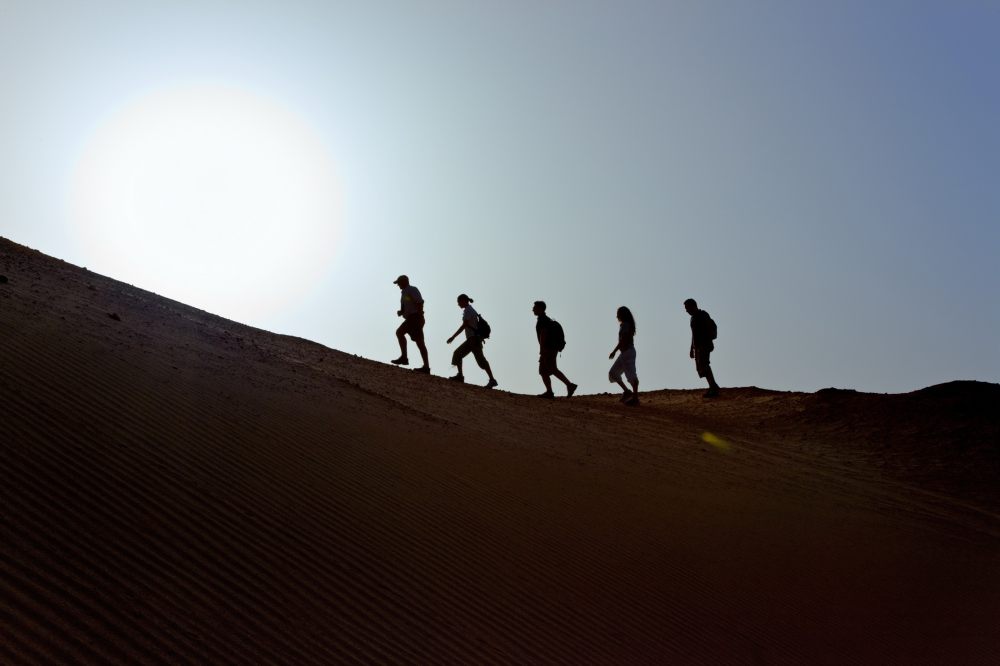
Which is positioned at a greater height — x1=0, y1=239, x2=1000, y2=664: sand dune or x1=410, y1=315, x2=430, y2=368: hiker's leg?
x1=410, y1=315, x2=430, y2=368: hiker's leg

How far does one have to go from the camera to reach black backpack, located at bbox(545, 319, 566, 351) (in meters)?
17.8

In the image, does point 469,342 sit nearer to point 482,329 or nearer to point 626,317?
point 482,329

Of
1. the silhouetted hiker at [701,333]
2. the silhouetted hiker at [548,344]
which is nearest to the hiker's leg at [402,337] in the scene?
the silhouetted hiker at [548,344]

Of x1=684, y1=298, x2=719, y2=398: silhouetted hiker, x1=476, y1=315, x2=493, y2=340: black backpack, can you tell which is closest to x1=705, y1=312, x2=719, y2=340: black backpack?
x1=684, y1=298, x2=719, y2=398: silhouetted hiker

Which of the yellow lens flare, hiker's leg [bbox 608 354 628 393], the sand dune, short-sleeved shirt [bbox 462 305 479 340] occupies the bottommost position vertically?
the sand dune

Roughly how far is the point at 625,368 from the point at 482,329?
303cm

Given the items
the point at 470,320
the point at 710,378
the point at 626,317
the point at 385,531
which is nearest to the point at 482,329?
the point at 470,320

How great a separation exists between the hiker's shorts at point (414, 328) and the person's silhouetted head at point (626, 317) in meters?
4.00

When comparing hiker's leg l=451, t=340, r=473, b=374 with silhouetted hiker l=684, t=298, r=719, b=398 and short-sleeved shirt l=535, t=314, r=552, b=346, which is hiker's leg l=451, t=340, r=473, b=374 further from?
silhouetted hiker l=684, t=298, r=719, b=398

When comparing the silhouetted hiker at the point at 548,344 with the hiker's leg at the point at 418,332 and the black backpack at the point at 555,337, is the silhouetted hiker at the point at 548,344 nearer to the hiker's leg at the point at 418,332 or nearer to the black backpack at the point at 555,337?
the black backpack at the point at 555,337

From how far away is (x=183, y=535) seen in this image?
5168mm

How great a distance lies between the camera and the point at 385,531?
6.41 meters

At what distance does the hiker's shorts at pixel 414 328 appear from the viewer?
17.5 m

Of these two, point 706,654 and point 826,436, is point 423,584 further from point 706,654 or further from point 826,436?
point 826,436
